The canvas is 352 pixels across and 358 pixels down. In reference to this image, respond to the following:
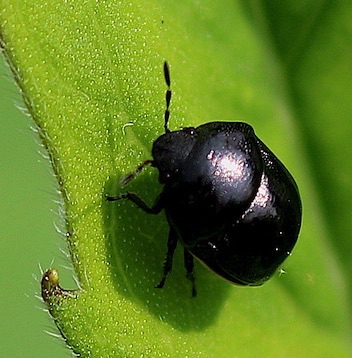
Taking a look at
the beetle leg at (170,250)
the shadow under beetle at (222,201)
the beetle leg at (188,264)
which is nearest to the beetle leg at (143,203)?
the shadow under beetle at (222,201)

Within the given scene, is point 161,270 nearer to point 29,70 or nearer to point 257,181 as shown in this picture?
point 257,181

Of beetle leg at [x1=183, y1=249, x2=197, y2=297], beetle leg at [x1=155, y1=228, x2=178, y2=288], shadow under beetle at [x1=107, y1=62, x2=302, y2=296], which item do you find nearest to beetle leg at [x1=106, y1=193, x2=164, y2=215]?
shadow under beetle at [x1=107, y1=62, x2=302, y2=296]

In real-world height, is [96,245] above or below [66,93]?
below

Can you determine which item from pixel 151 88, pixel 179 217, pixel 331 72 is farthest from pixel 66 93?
pixel 331 72

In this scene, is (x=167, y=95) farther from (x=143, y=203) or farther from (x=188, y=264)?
(x=188, y=264)

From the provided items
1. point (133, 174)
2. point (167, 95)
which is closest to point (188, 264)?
point (133, 174)

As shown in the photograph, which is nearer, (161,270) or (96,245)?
(96,245)
